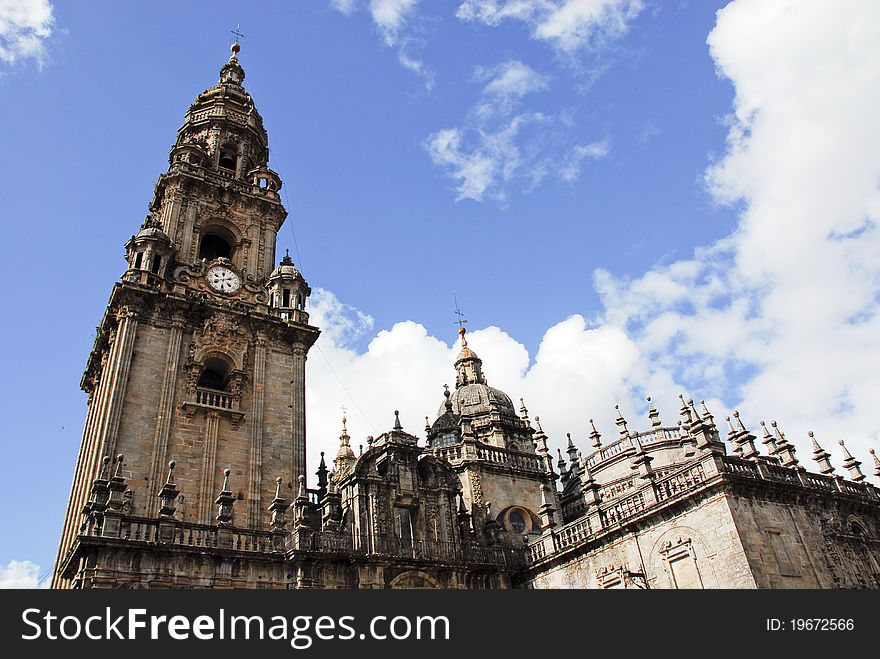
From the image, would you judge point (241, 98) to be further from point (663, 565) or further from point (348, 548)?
point (663, 565)

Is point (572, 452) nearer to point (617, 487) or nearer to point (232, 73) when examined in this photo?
point (617, 487)

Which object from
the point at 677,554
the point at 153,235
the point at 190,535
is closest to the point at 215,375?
the point at 153,235

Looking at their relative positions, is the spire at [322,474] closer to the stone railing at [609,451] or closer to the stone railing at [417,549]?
the stone railing at [417,549]

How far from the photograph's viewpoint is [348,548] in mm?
24641

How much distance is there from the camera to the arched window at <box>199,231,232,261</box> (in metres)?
35.0

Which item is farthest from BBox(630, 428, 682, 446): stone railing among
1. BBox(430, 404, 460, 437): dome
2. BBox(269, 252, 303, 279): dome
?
BBox(269, 252, 303, 279): dome

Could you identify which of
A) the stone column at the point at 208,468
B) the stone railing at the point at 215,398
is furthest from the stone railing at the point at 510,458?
the stone column at the point at 208,468

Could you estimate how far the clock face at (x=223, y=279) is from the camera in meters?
31.6

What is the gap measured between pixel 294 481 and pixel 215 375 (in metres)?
6.85

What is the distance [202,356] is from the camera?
94.3 ft

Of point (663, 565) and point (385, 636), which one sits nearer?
point (385, 636)

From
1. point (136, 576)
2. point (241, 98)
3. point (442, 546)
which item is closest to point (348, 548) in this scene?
point (442, 546)

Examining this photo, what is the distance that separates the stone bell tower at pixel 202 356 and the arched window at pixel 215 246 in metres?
0.07

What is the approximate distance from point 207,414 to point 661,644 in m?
19.7
